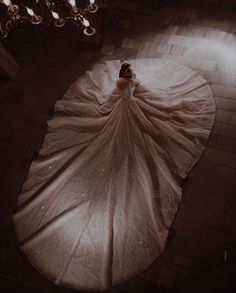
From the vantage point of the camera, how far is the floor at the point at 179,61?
368 centimetres

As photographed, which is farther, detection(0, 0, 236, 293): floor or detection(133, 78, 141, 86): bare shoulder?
detection(133, 78, 141, 86): bare shoulder

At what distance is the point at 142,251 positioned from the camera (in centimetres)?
370

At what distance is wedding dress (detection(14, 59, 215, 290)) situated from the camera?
147 inches

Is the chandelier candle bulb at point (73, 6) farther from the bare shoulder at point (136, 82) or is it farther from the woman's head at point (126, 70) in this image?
the bare shoulder at point (136, 82)

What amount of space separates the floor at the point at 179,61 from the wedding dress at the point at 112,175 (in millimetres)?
156

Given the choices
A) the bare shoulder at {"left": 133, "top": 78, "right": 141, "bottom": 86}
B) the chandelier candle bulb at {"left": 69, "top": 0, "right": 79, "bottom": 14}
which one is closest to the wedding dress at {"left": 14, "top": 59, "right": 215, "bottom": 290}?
the bare shoulder at {"left": 133, "top": 78, "right": 141, "bottom": 86}

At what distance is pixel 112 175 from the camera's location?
4.11 metres

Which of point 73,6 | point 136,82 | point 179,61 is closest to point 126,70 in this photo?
point 136,82

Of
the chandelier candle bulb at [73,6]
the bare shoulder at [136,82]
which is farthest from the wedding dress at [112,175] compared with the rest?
the chandelier candle bulb at [73,6]

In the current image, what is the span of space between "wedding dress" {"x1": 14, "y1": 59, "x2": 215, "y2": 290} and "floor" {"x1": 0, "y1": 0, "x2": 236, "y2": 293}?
0.51 feet

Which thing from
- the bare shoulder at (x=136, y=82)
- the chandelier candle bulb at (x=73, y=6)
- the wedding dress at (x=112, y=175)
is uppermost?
the chandelier candle bulb at (x=73, y=6)

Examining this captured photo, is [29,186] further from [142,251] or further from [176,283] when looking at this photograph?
[176,283]

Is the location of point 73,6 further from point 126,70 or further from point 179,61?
point 179,61

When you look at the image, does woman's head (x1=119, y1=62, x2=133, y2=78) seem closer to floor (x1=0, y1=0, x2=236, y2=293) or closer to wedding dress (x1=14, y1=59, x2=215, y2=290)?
wedding dress (x1=14, y1=59, x2=215, y2=290)
